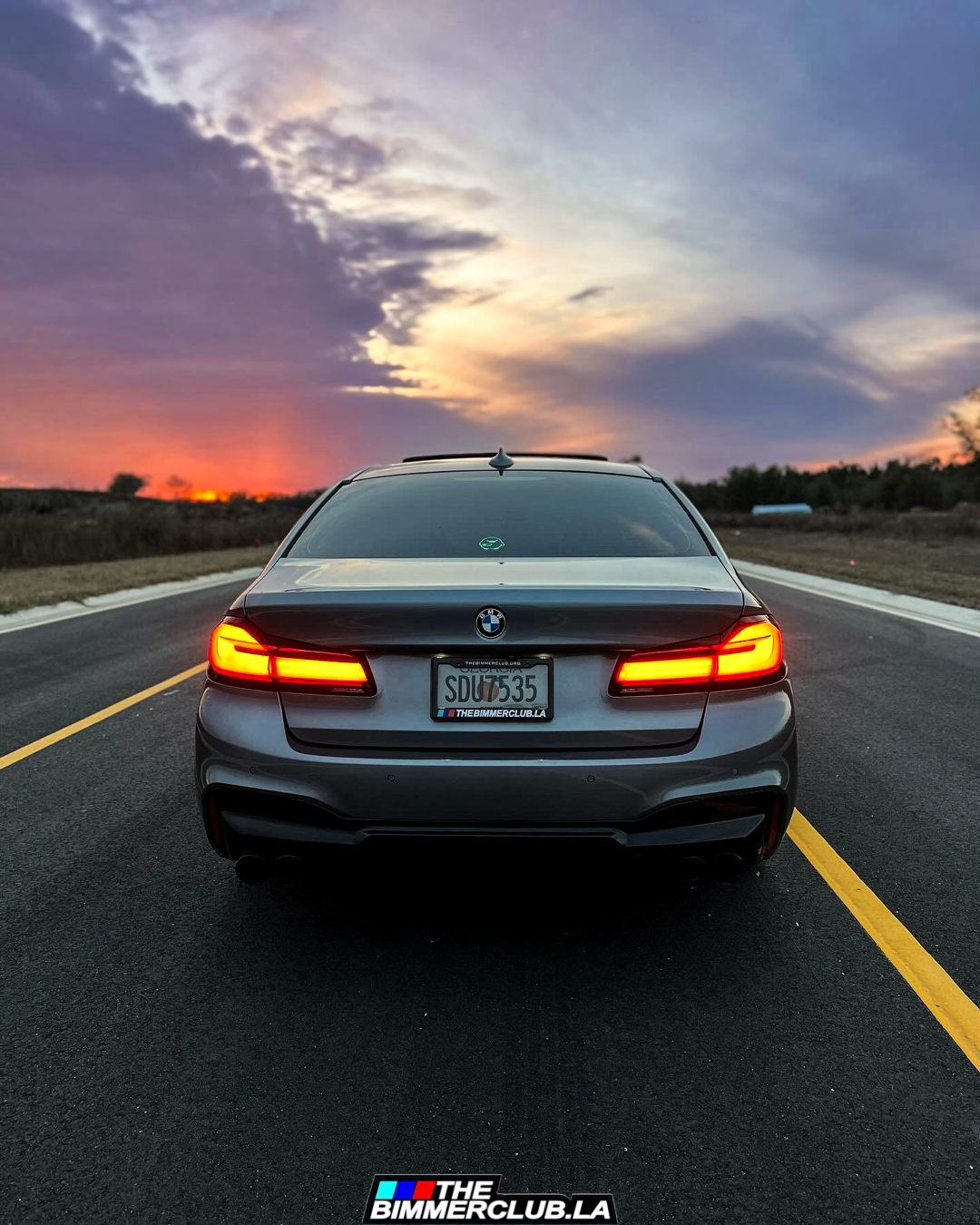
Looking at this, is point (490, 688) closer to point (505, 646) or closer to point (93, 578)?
point (505, 646)

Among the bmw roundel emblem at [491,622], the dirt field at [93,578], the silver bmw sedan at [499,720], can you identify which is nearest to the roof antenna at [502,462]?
the silver bmw sedan at [499,720]

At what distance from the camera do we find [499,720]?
279 cm

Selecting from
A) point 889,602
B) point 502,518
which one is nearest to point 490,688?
point 502,518

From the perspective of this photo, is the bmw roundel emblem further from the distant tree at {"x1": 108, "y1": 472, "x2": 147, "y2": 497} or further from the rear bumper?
the distant tree at {"x1": 108, "y1": 472, "x2": 147, "y2": 497}

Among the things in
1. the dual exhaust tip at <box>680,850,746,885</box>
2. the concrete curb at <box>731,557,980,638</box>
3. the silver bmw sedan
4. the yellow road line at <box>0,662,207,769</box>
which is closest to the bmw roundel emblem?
the silver bmw sedan

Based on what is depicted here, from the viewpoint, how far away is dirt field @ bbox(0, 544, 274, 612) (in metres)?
14.3

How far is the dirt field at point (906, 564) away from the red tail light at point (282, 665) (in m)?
12.4

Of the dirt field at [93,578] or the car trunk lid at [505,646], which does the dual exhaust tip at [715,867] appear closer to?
the car trunk lid at [505,646]

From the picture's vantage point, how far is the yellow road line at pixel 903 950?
8.79ft

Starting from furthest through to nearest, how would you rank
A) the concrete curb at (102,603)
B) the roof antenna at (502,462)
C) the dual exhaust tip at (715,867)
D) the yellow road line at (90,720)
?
1. the concrete curb at (102,603)
2. the yellow road line at (90,720)
3. the roof antenna at (502,462)
4. the dual exhaust tip at (715,867)

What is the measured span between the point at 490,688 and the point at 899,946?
1696mm

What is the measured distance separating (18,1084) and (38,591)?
46.6 ft

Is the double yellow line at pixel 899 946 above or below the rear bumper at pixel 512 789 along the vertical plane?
below

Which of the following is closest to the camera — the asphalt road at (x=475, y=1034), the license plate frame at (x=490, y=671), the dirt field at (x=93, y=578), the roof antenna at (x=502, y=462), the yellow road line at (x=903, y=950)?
the asphalt road at (x=475, y=1034)
